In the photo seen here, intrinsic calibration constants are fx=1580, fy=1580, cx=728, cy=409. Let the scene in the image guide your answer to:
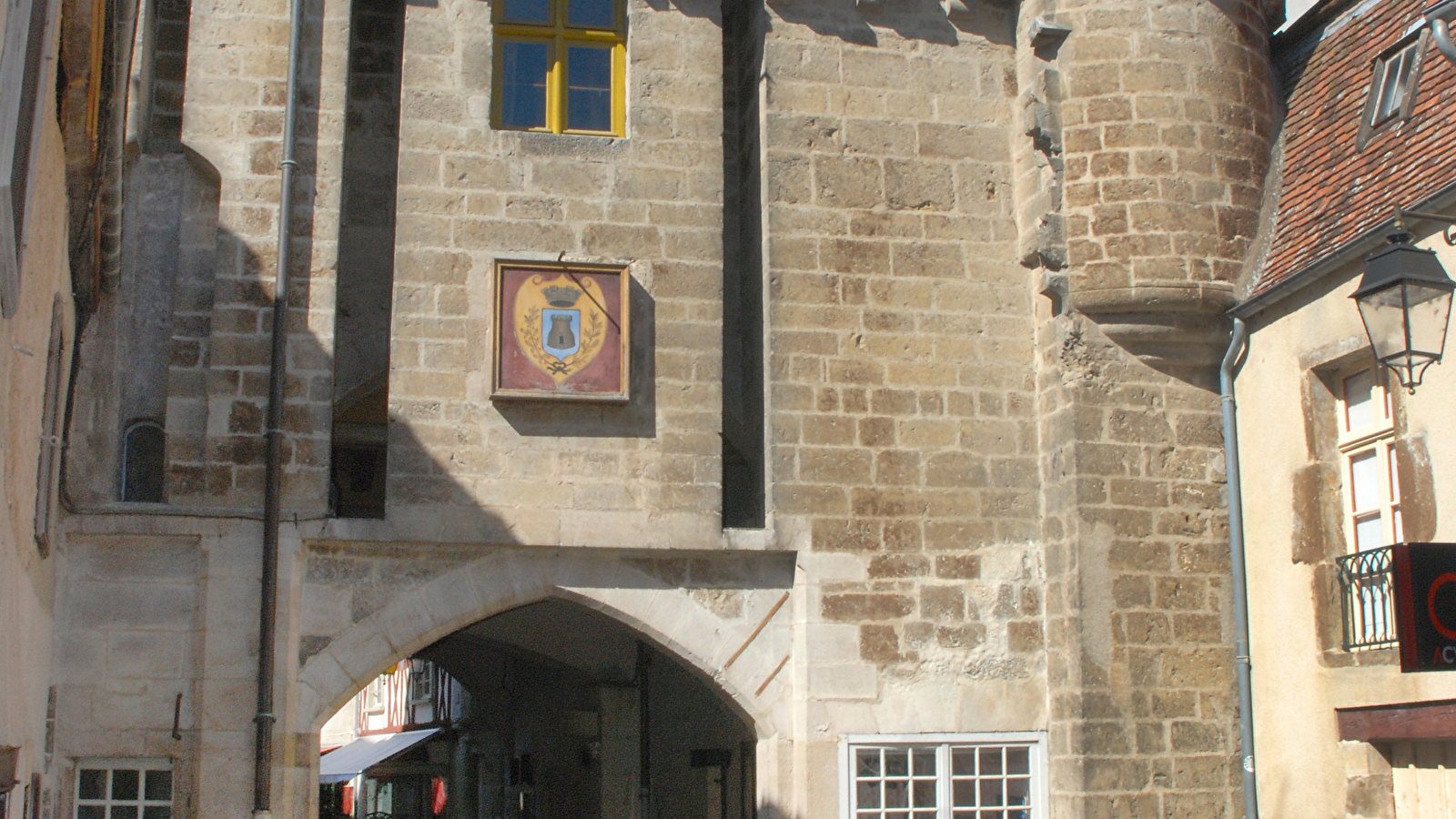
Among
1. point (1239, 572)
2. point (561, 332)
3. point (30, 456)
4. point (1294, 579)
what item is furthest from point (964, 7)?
point (30, 456)

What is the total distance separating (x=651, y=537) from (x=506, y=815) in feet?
30.0

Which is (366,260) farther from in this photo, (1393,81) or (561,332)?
(1393,81)

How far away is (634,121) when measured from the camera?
29.2 ft

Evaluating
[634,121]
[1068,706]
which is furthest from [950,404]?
[634,121]

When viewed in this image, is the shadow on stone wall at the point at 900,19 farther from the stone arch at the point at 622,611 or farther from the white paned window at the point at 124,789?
the white paned window at the point at 124,789

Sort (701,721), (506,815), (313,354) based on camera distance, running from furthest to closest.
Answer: (506,815)
(701,721)
(313,354)

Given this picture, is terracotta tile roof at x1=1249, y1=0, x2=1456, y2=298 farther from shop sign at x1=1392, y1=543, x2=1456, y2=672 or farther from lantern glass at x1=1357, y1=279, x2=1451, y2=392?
shop sign at x1=1392, y1=543, x2=1456, y2=672

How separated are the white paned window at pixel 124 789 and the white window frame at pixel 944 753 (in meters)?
3.41

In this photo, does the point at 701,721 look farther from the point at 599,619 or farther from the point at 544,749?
the point at 544,749

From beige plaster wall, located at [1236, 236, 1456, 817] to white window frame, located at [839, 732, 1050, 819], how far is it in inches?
45.0

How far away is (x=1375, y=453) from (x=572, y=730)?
7922mm

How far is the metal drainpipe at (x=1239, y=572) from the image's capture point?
27.4ft

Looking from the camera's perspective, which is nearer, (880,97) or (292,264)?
(292,264)

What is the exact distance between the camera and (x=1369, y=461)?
7980mm
